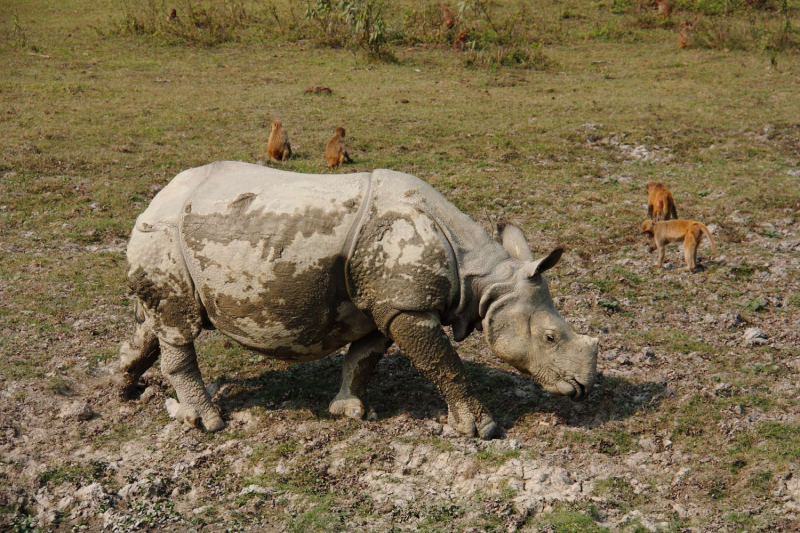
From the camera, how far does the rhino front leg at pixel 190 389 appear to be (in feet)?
21.3

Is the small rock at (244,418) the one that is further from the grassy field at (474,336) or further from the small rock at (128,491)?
the small rock at (128,491)

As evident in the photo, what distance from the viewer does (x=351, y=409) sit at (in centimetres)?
657

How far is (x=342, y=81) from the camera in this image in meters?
18.2

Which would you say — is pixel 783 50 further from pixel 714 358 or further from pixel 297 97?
pixel 714 358

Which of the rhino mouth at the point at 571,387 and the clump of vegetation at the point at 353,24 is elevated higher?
the clump of vegetation at the point at 353,24

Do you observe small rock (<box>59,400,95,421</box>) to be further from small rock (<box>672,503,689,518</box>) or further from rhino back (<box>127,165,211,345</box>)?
small rock (<box>672,503,689,518</box>)

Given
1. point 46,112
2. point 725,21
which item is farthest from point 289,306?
point 725,21

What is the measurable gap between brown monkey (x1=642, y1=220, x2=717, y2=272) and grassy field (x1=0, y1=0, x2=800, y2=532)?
0.23 meters

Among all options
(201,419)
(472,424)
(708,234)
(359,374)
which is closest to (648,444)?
(472,424)

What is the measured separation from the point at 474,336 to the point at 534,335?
2057 millimetres

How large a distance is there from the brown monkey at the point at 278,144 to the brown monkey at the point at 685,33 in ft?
39.4

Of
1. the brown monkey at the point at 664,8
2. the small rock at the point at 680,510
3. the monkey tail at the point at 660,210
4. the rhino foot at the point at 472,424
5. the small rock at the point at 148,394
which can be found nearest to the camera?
the small rock at the point at 680,510

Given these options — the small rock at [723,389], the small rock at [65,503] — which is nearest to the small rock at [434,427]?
the small rock at [723,389]

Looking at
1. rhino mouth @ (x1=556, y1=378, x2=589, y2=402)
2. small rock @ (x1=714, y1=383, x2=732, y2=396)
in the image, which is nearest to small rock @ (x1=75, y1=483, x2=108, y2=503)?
rhino mouth @ (x1=556, y1=378, x2=589, y2=402)
